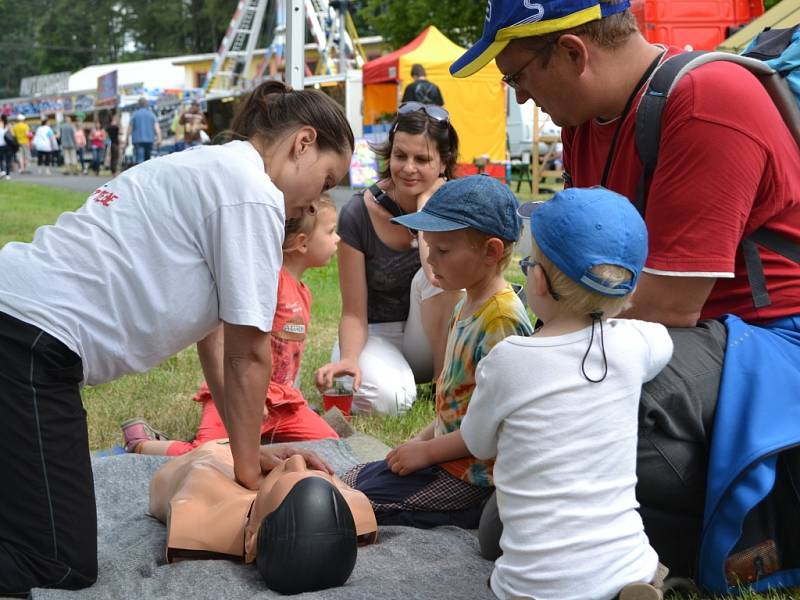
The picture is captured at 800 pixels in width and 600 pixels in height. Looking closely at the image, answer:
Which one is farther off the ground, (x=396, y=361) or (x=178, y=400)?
(x=396, y=361)

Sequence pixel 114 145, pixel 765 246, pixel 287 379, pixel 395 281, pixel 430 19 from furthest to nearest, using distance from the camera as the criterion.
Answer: pixel 114 145, pixel 430 19, pixel 395 281, pixel 287 379, pixel 765 246

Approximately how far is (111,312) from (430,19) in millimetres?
29437

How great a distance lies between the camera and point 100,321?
2596 mm

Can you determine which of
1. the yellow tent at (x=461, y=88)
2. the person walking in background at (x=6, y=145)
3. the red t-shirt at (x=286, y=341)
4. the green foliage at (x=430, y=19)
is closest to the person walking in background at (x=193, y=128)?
the yellow tent at (x=461, y=88)

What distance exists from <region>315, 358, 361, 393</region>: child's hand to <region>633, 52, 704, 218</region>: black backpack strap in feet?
7.08

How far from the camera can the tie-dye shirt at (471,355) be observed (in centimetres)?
289

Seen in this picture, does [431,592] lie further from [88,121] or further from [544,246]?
[88,121]

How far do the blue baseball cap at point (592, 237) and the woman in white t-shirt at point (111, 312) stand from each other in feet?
2.58

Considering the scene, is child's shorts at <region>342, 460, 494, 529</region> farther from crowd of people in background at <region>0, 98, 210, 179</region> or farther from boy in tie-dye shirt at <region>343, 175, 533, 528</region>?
crowd of people in background at <region>0, 98, 210, 179</region>

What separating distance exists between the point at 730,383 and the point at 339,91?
22.2m

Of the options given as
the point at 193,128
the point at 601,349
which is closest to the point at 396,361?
the point at 601,349

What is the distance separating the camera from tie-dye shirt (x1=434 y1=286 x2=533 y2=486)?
9.49 ft

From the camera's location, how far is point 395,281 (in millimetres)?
4867

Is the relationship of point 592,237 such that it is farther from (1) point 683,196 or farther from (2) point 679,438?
(2) point 679,438
